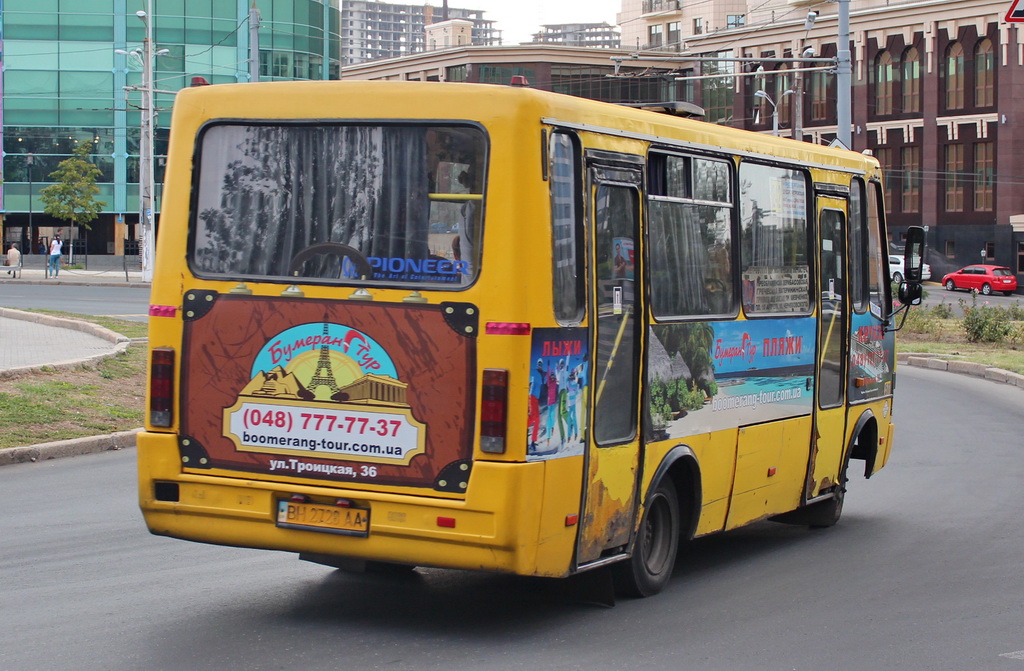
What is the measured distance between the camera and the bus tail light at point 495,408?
6332 mm

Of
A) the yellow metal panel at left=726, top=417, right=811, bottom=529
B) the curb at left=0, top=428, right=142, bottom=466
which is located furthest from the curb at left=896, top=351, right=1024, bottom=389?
the curb at left=0, top=428, right=142, bottom=466

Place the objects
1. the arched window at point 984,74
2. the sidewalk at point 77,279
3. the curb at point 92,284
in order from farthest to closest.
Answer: the arched window at point 984,74
the sidewalk at point 77,279
the curb at point 92,284

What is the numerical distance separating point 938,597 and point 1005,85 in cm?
7269

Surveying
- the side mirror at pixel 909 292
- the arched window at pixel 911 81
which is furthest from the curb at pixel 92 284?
the arched window at pixel 911 81

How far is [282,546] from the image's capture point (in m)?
6.79

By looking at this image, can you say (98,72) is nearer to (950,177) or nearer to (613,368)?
(950,177)

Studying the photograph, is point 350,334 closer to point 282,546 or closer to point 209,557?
point 282,546

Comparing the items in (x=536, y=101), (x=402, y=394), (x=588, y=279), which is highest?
(x=536, y=101)

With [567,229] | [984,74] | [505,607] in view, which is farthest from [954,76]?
[567,229]

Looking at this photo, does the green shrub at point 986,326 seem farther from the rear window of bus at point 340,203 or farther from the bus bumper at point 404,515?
the rear window of bus at point 340,203

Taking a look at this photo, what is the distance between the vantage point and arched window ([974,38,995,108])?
75.8 meters

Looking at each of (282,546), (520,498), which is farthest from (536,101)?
(282,546)

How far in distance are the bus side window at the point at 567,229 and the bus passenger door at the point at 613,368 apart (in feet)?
0.42

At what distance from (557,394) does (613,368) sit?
25.4 inches
